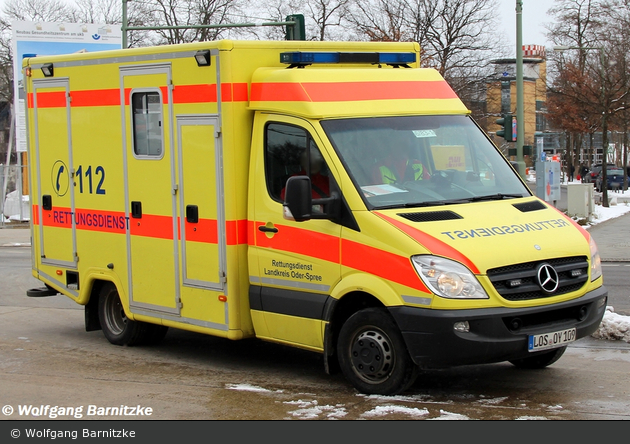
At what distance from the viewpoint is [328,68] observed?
770cm

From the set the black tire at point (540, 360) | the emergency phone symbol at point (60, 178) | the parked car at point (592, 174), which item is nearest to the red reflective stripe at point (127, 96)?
the emergency phone symbol at point (60, 178)

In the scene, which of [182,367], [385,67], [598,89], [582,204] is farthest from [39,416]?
[598,89]

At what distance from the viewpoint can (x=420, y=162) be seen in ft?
23.8

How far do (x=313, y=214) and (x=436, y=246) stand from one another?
1078mm

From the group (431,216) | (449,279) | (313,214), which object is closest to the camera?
(449,279)

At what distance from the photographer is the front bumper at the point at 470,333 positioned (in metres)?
6.23

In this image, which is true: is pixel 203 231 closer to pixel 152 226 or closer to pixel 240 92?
pixel 152 226

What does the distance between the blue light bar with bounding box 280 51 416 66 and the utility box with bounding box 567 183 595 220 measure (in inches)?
728

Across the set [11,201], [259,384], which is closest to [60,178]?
[259,384]

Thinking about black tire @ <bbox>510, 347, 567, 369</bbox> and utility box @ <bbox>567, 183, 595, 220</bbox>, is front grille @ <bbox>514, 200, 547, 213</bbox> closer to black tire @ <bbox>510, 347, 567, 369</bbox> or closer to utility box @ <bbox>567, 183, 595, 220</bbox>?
black tire @ <bbox>510, 347, 567, 369</bbox>

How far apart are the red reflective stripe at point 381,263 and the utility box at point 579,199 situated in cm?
2016

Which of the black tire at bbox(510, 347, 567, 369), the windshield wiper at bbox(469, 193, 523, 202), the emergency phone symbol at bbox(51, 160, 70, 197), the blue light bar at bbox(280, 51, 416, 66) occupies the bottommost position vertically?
the black tire at bbox(510, 347, 567, 369)

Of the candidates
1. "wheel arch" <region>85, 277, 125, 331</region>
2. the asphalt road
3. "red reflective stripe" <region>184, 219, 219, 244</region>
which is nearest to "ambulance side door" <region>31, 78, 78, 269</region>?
"wheel arch" <region>85, 277, 125, 331</region>

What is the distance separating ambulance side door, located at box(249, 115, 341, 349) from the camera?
7.03 meters
